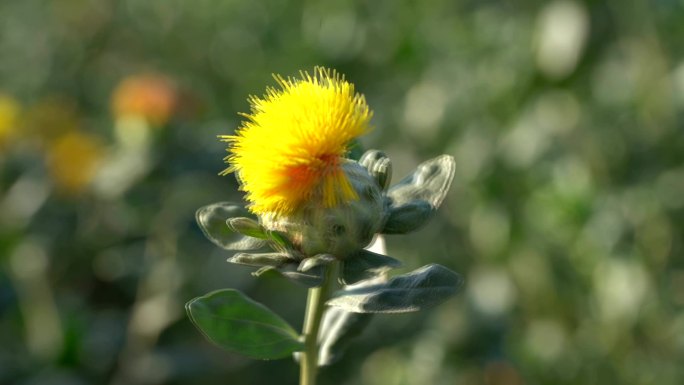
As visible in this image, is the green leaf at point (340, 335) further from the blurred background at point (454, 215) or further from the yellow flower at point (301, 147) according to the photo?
the blurred background at point (454, 215)

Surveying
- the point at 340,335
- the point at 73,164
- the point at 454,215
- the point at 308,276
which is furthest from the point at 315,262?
the point at 454,215

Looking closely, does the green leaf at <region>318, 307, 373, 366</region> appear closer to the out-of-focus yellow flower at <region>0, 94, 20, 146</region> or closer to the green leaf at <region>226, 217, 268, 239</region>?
the green leaf at <region>226, 217, 268, 239</region>

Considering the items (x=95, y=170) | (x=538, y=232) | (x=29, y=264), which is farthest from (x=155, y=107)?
(x=538, y=232)

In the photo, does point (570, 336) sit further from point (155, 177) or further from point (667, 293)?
point (155, 177)

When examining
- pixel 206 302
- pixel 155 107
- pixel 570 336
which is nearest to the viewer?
pixel 206 302

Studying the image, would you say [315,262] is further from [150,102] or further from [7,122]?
[7,122]

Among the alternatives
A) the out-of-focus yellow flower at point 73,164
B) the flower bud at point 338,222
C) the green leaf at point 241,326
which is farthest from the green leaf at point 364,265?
the out-of-focus yellow flower at point 73,164
